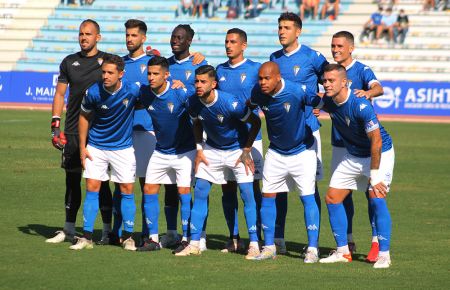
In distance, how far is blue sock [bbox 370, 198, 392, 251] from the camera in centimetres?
983

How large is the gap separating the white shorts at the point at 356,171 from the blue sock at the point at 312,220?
0.31m

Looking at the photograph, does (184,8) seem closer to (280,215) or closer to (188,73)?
(188,73)

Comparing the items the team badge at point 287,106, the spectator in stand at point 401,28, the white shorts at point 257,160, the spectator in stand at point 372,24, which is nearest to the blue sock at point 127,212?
the white shorts at point 257,160

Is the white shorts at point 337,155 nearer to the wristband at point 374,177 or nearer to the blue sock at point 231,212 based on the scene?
the wristband at point 374,177

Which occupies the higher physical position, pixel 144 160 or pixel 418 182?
pixel 144 160

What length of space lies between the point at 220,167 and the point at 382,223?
1926 mm

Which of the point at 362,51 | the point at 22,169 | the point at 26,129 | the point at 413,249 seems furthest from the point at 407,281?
the point at 362,51

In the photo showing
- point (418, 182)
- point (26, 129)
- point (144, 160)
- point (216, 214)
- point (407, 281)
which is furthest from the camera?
point (26, 129)

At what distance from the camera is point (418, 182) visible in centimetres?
1766

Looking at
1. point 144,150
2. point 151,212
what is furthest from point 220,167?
point 144,150

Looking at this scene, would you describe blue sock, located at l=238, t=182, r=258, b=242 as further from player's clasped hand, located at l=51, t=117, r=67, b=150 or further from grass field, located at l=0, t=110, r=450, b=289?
player's clasped hand, located at l=51, t=117, r=67, b=150

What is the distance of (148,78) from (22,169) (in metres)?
8.11

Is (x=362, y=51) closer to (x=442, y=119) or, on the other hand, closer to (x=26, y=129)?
(x=442, y=119)

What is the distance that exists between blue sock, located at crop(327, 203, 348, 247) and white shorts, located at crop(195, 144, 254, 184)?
101 cm
